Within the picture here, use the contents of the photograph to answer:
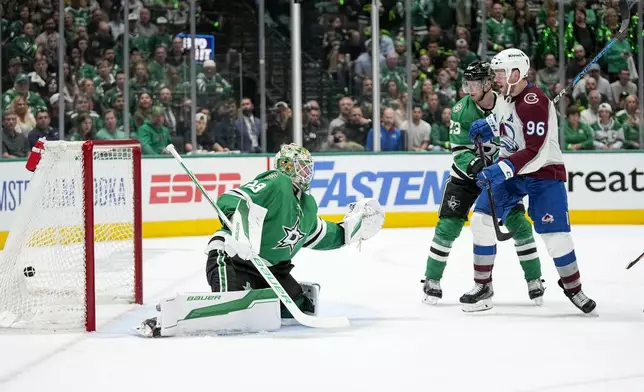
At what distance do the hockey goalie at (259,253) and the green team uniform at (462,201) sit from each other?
0.62 meters

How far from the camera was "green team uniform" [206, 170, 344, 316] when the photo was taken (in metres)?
4.12

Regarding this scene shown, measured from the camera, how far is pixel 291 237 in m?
4.29

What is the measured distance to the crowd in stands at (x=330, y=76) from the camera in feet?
28.9

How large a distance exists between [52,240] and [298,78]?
4.95 m

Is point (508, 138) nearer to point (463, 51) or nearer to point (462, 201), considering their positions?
point (462, 201)

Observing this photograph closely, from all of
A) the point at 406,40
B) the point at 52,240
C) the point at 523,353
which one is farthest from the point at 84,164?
the point at 406,40

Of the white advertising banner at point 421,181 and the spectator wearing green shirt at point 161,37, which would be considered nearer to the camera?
the white advertising banner at point 421,181

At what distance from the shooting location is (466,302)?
477 cm

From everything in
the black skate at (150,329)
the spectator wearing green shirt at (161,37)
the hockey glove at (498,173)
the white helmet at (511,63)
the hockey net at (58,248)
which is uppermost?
the spectator wearing green shirt at (161,37)

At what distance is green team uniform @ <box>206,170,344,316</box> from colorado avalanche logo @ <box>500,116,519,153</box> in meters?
0.88

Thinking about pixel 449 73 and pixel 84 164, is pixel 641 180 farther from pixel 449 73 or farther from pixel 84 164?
pixel 84 164

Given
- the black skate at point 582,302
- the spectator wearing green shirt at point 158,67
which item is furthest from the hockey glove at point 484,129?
the spectator wearing green shirt at point 158,67

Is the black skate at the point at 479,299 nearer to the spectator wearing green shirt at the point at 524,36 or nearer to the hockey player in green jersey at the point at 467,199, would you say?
the hockey player in green jersey at the point at 467,199

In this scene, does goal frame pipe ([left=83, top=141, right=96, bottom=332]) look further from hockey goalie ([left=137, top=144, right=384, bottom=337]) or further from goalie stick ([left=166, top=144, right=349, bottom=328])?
goalie stick ([left=166, top=144, right=349, bottom=328])
